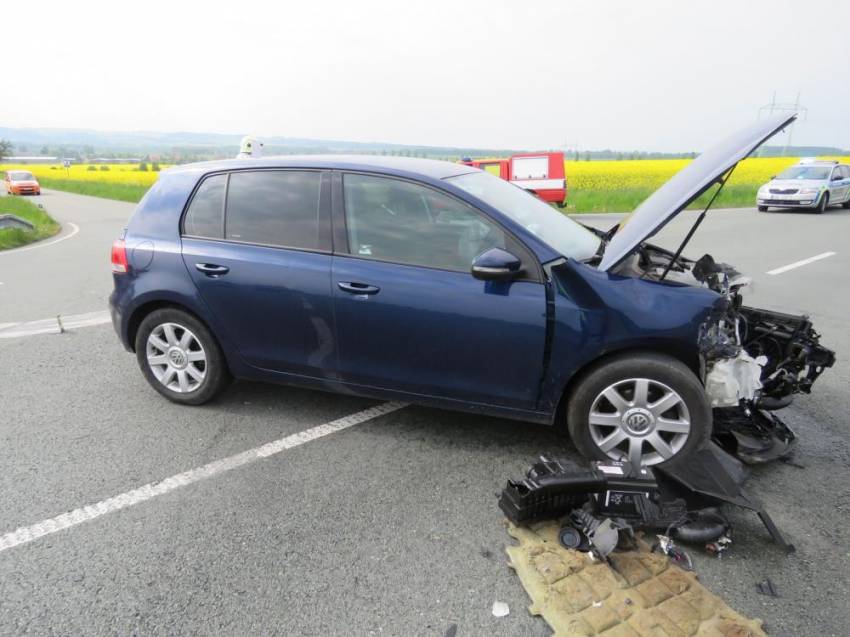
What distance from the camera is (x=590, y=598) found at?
230 cm

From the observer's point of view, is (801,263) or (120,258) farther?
(801,263)

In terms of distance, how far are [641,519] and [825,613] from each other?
729 millimetres

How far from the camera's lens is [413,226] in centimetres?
337

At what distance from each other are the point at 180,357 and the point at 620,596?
3034 mm

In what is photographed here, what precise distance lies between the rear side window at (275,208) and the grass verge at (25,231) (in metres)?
11.1

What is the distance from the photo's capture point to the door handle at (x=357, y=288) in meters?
3.31

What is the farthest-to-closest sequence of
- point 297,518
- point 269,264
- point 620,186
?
point 620,186
point 269,264
point 297,518

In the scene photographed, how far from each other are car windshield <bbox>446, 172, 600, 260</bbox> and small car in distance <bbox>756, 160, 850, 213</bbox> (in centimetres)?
1705

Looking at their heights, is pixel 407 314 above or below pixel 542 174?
above

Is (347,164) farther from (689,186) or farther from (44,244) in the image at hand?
(44,244)

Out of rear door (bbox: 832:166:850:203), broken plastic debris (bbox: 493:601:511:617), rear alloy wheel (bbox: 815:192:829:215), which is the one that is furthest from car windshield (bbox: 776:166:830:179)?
broken plastic debris (bbox: 493:601:511:617)

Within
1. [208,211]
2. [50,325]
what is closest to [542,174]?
[50,325]

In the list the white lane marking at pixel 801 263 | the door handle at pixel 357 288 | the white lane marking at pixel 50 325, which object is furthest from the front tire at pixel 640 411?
the white lane marking at pixel 801 263

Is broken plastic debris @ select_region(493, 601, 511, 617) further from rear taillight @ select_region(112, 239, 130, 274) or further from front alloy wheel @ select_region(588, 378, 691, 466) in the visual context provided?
rear taillight @ select_region(112, 239, 130, 274)
